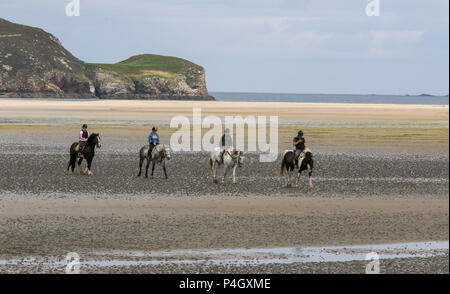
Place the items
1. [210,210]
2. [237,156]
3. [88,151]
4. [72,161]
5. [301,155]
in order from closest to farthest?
[210,210]
[301,155]
[237,156]
[88,151]
[72,161]

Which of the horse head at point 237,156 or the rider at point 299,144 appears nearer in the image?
the rider at point 299,144

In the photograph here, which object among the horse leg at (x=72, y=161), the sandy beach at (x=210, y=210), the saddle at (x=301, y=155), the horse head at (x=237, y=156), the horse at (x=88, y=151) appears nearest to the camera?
the sandy beach at (x=210, y=210)

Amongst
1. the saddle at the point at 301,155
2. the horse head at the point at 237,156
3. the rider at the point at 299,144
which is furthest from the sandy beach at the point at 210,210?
the rider at the point at 299,144

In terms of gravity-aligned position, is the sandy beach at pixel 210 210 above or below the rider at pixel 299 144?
below

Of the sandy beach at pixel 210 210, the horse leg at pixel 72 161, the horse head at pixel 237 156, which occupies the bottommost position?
the sandy beach at pixel 210 210

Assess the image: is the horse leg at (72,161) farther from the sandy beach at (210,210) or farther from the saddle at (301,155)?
the saddle at (301,155)

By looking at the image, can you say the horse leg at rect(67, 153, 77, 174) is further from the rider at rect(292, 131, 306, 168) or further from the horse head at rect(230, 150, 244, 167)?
the rider at rect(292, 131, 306, 168)

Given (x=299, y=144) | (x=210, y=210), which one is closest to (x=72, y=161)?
(x=299, y=144)

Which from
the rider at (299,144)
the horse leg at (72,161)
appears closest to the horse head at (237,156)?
the rider at (299,144)

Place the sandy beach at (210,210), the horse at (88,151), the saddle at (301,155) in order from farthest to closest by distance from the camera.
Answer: the horse at (88,151) → the saddle at (301,155) → the sandy beach at (210,210)

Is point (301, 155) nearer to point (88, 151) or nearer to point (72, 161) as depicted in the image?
point (88, 151)

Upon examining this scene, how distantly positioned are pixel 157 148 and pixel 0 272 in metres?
15.5

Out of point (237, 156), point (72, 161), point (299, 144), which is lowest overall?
point (72, 161)
